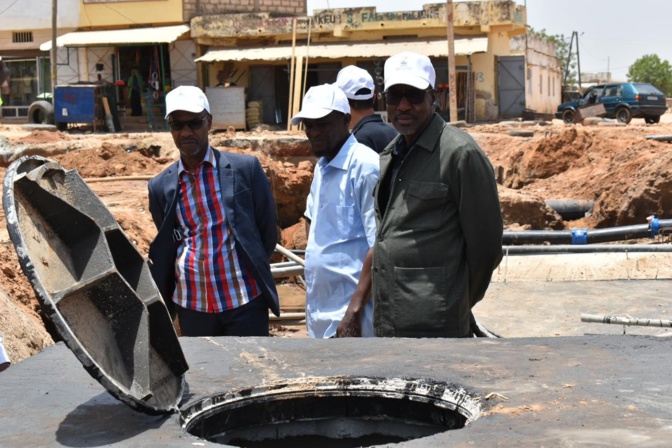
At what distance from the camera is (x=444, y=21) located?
3344 cm

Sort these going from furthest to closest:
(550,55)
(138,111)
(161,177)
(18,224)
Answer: (550,55), (138,111), (161,177), (18,224)

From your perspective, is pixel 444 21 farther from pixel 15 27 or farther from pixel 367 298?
pixel 367 298

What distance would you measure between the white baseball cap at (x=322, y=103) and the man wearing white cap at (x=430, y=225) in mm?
516

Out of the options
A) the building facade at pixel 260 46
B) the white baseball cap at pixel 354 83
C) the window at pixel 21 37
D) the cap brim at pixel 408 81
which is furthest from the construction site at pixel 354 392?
the window at pixel 21 37

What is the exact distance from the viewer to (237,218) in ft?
16.6

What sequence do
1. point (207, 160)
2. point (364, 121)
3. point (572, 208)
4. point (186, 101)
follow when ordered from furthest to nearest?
point (572, 208) → point (364, 121) → point (207, 160) → point (186, 101)

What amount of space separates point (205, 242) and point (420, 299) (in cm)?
123

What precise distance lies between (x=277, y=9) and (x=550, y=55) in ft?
50.7

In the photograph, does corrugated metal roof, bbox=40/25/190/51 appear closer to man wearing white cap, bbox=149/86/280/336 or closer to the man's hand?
man wearing white cap, bbox=149/86/280/336

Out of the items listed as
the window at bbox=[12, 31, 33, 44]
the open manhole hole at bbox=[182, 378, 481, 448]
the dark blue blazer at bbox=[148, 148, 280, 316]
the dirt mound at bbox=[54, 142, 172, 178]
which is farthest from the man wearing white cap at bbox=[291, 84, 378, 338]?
the window at bbox=[12, 31, 33, 44]

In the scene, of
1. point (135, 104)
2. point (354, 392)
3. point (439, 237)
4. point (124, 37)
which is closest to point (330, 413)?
point (354, 392)

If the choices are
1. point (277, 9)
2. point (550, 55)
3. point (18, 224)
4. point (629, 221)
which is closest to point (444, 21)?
point (277, 9)

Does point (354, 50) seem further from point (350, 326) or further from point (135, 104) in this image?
point (350, 326)

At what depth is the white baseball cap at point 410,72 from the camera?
14.3 feet
